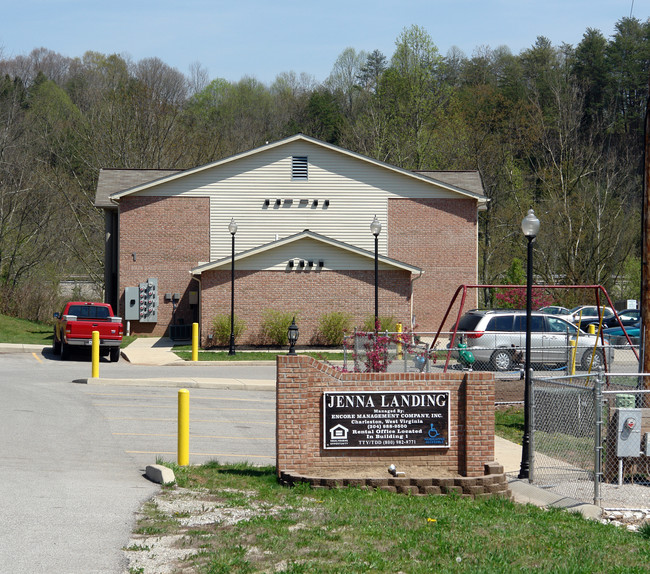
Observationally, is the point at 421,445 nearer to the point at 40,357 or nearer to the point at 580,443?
the point at 580,443

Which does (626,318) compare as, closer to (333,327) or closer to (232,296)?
(333,327)

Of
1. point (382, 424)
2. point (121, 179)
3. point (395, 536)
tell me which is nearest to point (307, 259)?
point (121, 179)

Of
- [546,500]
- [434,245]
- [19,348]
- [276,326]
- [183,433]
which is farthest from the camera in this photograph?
[434,245]

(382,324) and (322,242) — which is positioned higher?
(322,242)

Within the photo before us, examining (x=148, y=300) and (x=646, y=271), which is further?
(x=148, y=300)

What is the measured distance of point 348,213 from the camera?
1577 inches

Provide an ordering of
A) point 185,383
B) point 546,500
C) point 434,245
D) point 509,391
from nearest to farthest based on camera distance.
A: point 546,500 < point 509,391 < point 185,383 < point 434,245

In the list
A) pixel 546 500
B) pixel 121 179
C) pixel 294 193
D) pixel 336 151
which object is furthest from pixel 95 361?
pixel 121 179

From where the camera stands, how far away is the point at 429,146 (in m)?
60.6

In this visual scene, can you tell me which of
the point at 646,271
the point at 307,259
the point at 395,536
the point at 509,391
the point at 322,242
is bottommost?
the point at 395,536

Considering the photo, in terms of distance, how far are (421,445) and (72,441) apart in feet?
20.7

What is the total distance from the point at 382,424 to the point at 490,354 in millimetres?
13790

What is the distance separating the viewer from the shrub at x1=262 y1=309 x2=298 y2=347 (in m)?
33.7

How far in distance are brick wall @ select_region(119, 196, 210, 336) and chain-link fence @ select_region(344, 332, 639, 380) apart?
1303cm
